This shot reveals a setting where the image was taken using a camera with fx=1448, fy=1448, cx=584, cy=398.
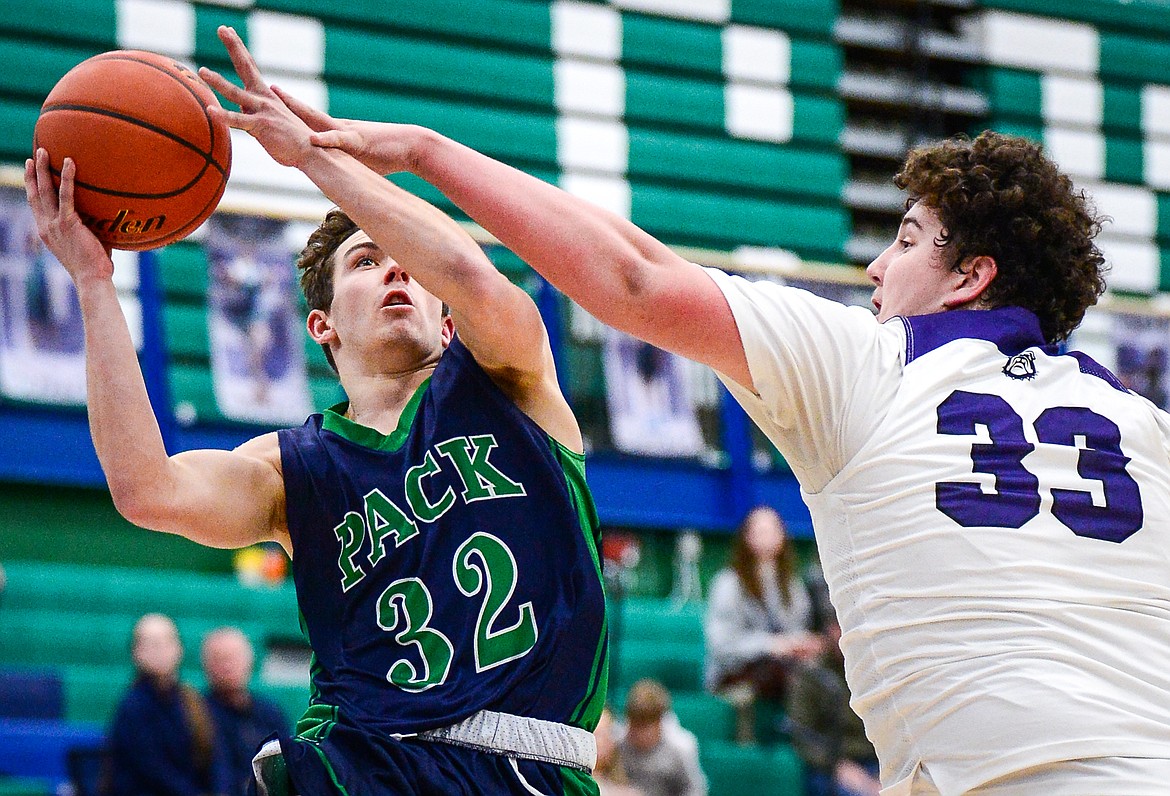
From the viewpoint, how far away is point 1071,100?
13672mm

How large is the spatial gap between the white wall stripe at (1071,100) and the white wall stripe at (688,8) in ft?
10.7

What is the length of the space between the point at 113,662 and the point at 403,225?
5.93m

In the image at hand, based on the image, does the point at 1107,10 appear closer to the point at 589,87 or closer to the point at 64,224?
the point at 589,87

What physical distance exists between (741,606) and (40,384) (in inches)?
165

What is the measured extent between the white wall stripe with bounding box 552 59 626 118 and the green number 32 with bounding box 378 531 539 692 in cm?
928

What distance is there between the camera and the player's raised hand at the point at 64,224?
289 centimetres

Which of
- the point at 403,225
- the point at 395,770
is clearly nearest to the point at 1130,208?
the point at 403,225

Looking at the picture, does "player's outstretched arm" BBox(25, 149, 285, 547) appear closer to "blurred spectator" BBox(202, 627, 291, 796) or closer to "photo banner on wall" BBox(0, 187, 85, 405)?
"blurred spectator" BBox(202, 627, 291, 796)

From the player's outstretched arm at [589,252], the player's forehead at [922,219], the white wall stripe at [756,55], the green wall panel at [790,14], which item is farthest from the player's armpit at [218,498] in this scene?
the green wall panel at [790,14]

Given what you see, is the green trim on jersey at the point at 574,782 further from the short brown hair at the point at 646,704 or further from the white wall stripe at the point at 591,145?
the white wall stripe at the point at 591,145

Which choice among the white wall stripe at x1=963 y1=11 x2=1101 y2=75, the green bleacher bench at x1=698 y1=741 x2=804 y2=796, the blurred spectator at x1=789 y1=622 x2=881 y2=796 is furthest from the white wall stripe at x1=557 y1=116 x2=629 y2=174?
the green bleacher bench at x1=698 y1=741 x2=804 y2=796

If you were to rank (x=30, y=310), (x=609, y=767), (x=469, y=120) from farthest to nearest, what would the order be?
(x=469, y=120), (x=30, y=310), (x=609, y=767)

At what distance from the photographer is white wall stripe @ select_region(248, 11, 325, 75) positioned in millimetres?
10492

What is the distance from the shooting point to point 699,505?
32.5 ft
